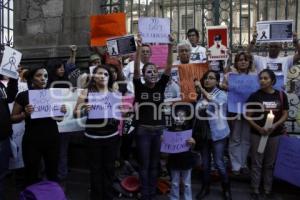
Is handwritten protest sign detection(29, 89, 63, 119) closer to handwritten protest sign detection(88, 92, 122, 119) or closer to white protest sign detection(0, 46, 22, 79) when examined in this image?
handwritten protest sign detection(88, 92, 122, 119)

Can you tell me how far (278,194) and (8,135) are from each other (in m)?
Result: 3.86

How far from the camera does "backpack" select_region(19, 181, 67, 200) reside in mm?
5098

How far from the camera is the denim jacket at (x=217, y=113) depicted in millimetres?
6289

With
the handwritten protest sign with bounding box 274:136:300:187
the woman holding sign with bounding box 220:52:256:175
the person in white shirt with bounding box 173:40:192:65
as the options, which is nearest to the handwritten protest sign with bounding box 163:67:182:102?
the person in white shirt with bounding box 173:40:192:65

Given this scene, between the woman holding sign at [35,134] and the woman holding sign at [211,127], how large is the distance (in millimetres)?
1932

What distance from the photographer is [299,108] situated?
7168mm

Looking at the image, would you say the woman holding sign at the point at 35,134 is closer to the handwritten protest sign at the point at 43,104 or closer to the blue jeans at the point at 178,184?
the handwritten protest sign at the point at 43,104

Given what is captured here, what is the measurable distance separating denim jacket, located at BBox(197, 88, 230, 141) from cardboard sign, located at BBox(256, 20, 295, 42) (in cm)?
119

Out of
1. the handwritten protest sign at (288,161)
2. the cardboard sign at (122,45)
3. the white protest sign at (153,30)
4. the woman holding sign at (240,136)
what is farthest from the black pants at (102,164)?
the handwritten protest sign at (288,161)

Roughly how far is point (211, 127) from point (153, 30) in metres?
1.62

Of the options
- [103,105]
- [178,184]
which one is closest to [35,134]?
[103,105]

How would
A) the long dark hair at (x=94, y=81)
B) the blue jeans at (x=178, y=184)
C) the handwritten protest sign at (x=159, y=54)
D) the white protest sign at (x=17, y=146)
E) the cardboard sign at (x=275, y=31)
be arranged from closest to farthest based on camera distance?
the long dark hair at (x=94, y=81) < the blue jeans at (x=178, y=184) < the white protest sign at (x=17, y=146) < the cardboard sign at (x=275, y=31) < the handwritten protest sign at (x=159, y=54)

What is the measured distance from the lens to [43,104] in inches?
221

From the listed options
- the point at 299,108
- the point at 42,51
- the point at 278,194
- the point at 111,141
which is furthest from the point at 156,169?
the point at 42,51
